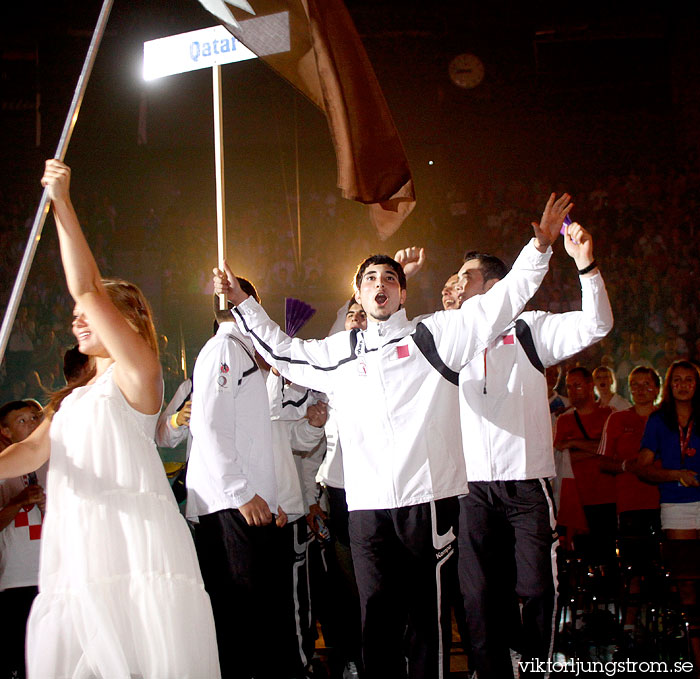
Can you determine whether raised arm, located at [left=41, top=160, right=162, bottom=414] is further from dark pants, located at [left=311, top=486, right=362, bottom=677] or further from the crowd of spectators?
the crowd of spectators

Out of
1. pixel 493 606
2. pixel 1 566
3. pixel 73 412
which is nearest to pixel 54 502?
pixel 73 412

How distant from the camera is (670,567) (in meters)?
3.86

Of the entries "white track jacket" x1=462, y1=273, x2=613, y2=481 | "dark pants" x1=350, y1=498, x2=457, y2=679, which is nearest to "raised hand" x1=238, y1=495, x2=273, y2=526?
"dark pants" x1=350, y1=498, x2=457, y2=679

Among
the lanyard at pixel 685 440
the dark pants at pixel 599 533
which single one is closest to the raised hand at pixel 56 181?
A: the dark pants at pixel 599 533

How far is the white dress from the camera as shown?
2.02 m

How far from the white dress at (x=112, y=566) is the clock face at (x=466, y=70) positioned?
35.4 ft

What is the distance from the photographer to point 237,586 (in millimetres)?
3283

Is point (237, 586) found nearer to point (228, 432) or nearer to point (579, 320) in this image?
point (228, 432)

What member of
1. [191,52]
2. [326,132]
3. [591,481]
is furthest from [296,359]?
[326,132]

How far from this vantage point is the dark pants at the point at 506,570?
134 inches

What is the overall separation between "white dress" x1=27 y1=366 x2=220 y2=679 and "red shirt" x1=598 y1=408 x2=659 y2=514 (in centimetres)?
351

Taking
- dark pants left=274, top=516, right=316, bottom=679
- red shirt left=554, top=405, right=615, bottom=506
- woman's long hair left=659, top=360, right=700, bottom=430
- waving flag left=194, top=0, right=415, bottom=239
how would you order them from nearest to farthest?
1. dark pants left=274, top=516, right=316, bottom=679
2. waving flag left=194, top=0, right=415, bottom=239
3. woman's long hair left=659, top=360, right=700, bottom=430
4. red shirt left=554, top=405, right=615, bottom=506

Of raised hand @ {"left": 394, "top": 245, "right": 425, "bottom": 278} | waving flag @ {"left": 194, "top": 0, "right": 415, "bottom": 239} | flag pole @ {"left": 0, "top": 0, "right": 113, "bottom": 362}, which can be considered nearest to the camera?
flag pole @ {"left": 0, "top": 0, "right": 113, "bottom": 362}

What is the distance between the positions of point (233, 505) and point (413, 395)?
34.6 inches
